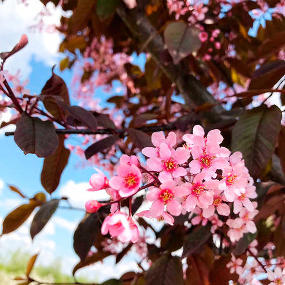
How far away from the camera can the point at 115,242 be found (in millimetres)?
1526

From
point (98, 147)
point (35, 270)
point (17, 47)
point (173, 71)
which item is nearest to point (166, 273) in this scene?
point (98, 147)

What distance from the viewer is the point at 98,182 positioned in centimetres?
54

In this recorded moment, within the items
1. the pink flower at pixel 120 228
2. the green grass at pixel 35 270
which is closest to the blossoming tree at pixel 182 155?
the pink flower at pixel 120 228

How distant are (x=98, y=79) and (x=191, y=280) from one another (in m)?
2.25

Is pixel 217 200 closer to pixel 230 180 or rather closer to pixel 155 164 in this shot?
pixel 230 180

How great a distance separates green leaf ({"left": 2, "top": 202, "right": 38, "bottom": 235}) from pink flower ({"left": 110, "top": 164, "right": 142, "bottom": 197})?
738mm

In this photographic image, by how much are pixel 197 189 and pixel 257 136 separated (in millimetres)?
323

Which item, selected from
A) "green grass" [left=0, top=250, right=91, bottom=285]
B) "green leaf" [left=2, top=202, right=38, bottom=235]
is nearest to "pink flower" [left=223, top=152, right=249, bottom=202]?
"green leaf" [left=2, top=202, right=38, bottom=235]

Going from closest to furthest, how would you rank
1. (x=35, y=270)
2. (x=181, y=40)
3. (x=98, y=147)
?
(x=98, y=147)
(x=181, y=40)
(x=35, y=270)

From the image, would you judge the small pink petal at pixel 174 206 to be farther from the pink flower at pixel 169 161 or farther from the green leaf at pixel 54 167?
the green leaf at pixel 54 167

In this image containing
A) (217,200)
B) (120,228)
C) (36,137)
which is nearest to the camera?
(120,228)

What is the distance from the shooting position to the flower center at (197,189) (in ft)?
1.82

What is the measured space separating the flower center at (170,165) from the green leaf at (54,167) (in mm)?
499

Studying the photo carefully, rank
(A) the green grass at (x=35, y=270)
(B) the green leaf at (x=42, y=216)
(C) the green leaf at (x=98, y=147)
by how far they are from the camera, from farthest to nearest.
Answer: (A) the green grass at (x=35, y=270), (B) the green leaf at (x=42, y=216), (C) the green leaf at (x=98, y=147)
